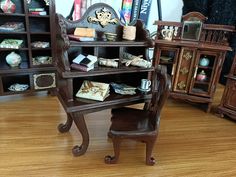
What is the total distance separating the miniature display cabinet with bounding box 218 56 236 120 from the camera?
2.38 metres

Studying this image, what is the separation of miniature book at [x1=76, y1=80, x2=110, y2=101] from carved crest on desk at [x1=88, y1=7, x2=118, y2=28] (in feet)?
1.66

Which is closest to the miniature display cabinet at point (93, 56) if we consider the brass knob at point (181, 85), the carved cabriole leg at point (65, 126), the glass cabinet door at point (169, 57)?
the carved cabriole leg at point (65, 126)

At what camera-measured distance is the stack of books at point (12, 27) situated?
2328mm

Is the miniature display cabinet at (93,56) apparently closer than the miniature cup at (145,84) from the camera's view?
Yes

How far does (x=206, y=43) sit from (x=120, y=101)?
147 cm

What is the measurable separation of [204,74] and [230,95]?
0.39 metres

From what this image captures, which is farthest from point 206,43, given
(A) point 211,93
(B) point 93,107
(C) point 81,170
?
(C) point 81,170

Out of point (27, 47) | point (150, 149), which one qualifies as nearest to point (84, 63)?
point (150, 149)

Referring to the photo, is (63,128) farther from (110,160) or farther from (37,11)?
(37,11)

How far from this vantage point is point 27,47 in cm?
249

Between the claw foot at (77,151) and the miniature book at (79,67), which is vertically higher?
the miniature book at (79,67)

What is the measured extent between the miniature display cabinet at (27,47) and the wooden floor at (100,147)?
0.26 m

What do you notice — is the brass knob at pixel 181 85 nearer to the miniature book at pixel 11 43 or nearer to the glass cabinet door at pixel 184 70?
the glass cabinet door at pixel 184 70

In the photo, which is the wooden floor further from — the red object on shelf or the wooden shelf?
the red object on shelf
